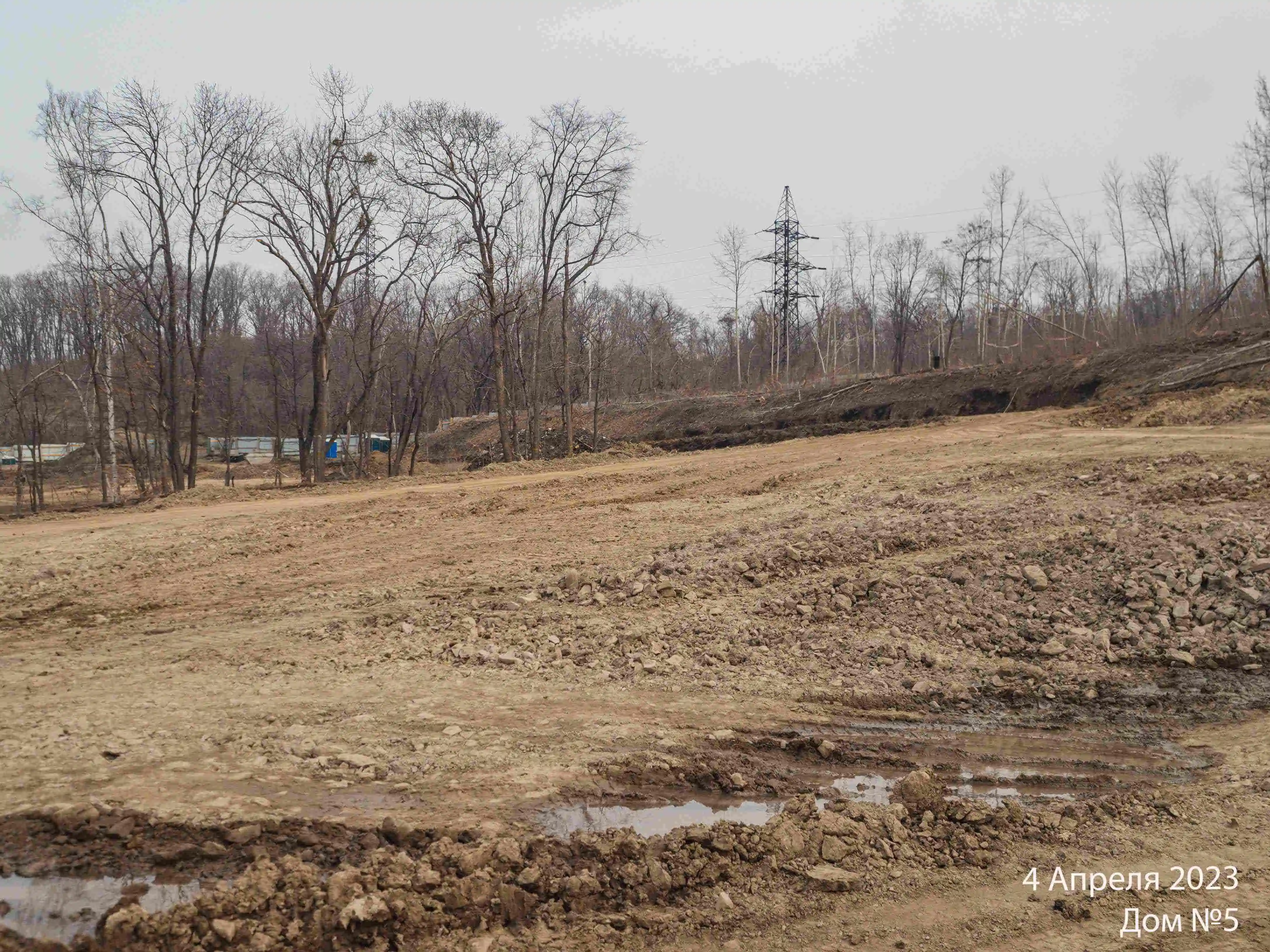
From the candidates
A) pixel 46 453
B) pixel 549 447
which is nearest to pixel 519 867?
pixel 549 447

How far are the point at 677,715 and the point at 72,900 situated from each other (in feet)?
12.4

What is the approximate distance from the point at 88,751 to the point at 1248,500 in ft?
39.7

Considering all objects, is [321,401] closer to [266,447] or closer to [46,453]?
[46,453]

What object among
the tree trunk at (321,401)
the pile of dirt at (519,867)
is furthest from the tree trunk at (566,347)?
the pile of dirt at (519,867)

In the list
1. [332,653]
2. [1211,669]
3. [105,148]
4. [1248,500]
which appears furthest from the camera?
[105,148]

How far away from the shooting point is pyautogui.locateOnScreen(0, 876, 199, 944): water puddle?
3.58m

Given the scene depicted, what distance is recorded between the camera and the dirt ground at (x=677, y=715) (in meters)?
3.78

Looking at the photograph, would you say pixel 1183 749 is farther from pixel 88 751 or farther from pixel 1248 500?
pixel 88 751

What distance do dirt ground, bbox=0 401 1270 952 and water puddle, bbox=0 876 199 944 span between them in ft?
0.29

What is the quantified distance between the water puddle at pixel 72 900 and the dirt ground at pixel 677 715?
0.09 metres

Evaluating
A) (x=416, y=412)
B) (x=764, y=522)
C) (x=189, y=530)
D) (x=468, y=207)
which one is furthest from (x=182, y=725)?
(x=416, y=412)

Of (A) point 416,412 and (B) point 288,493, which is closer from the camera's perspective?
(B) point 288,493

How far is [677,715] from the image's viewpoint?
6297 millimetres

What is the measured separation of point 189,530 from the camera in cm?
1348
